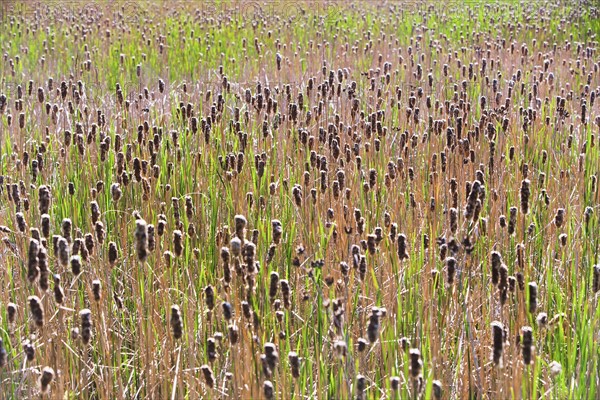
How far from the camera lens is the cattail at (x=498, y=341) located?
1.78m

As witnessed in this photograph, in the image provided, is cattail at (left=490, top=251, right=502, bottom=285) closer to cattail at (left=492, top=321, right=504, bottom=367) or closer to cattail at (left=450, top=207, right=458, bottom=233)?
cattail at (left=492, top=321, right=504, bottom=367)

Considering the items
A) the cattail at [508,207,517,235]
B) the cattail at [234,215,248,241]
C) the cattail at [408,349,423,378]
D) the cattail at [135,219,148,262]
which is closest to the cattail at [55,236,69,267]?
the cattail at [135,219,148,262]

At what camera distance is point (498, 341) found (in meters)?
1.80

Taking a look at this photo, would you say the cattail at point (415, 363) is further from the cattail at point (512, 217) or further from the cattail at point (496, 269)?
the cattail at point (512, 217)

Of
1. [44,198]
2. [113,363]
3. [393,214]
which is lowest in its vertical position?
[113,363]

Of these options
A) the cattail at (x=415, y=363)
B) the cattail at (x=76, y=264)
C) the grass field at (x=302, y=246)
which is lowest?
the grass field at (x=302, y=246)

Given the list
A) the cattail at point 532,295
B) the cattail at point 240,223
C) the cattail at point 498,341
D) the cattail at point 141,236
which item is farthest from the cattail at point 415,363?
the cattail at point 141,236

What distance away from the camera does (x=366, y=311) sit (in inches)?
112

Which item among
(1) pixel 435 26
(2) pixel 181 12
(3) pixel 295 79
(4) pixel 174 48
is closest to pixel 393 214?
(3) pixel 295 79

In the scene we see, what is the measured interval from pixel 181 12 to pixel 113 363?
36.5 ft

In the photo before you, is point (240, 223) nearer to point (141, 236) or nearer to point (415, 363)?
point (141, 236)

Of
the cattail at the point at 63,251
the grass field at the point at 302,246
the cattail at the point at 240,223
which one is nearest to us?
the cattail at the point at 63,251

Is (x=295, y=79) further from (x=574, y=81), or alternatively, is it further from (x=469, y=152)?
(x=469, y=152)

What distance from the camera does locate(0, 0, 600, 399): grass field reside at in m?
2.23
